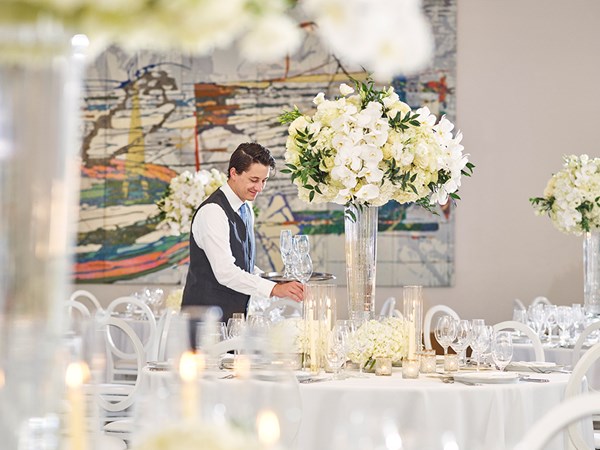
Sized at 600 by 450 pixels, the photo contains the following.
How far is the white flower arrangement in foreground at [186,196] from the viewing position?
24.4ft

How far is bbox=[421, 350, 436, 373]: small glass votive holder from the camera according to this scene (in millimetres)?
3855

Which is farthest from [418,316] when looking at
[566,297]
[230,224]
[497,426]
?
[566,297]

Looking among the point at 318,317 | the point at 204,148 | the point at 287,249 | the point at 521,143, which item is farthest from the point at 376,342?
the point at 204,148

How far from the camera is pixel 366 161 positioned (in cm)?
391

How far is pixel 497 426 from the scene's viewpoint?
10.9ft

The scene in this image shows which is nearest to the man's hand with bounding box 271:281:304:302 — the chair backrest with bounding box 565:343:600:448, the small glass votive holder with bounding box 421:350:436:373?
the small glass votive holder with bounding box 421:350:436:373

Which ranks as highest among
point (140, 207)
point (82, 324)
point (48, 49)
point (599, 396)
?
point (140, 207)

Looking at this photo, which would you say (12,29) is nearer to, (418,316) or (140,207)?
(418,316)

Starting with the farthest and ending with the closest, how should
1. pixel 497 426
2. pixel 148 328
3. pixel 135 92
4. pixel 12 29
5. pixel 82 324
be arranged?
1. pixel 135 92
2. pixel 148 328
3. pixel 497 426
4. pixel 82 324
5. pixel 12 29

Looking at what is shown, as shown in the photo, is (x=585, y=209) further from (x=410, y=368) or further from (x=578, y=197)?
(x=410, y=368)

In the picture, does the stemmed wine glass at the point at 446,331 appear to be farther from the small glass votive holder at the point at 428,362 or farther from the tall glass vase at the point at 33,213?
the tall glass vase at the point at 33,213

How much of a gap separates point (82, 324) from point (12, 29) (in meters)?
0.38

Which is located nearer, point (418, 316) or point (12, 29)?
point (12, 29)

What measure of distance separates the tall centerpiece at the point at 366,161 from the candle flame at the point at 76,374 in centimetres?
273
